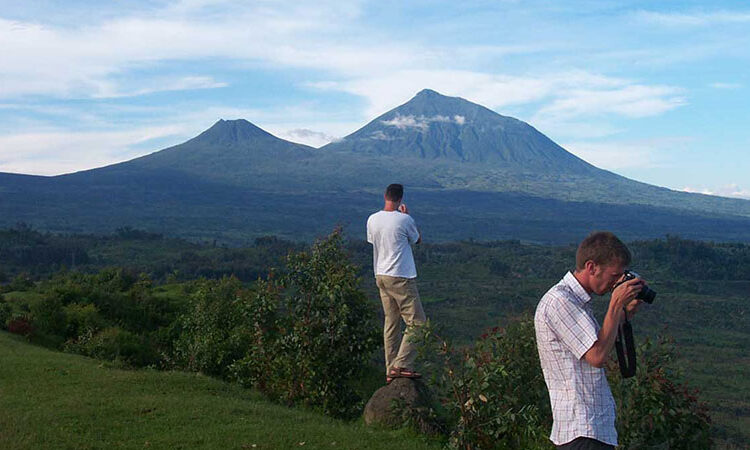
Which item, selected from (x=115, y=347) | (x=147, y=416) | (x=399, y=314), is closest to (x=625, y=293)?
(x=399, y=314)

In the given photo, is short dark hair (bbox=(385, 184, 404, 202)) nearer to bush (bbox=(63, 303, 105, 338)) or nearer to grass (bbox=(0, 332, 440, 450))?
grass (bbox=(0, 332, 440, 450))

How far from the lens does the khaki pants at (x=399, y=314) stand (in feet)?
26.2

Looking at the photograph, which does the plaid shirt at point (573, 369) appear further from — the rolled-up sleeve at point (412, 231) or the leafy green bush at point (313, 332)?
the leafy green bush at point (313, 332)

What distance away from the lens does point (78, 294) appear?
13.9 metres

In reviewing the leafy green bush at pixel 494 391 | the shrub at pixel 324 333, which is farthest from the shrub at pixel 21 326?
the leafy green bush at pixel 494 391

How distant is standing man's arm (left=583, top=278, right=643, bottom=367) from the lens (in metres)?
3.88

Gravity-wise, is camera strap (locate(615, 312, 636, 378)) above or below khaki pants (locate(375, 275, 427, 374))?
above

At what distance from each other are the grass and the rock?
0.23 m

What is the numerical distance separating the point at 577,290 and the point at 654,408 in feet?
10.9

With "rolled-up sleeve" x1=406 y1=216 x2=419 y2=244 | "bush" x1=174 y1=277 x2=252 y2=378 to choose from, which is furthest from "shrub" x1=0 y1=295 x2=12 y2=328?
"rolled-up sleeve" x1=406 y1=216 x2=419 y2=244

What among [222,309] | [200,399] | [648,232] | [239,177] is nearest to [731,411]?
[222,309]

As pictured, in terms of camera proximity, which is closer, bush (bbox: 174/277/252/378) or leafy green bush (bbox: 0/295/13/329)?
bush (bbox: 174/277/252/378)

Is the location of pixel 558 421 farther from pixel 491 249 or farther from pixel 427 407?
pixel 491 249

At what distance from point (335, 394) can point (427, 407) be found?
1533 millimetres
